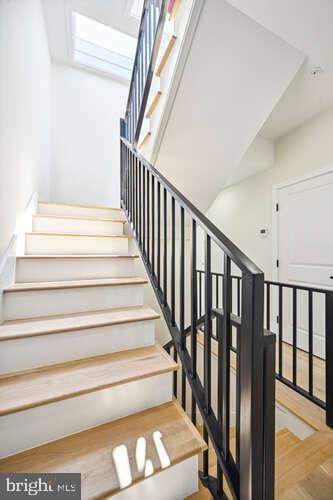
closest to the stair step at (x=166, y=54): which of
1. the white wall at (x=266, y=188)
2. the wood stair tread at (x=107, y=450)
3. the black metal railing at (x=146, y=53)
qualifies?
the black metal railing at (x=146, y=53)

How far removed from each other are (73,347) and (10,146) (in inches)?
47.9

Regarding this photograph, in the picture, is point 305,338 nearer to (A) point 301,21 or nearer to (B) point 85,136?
(A) point 301,21

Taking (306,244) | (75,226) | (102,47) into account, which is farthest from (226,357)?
(102,47)

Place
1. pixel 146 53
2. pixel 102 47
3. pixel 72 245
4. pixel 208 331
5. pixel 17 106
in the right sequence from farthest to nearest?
pixel 102 47 < pixel 146 53 < pixel 72 245 < pixel 17 106 < pixel 208 331

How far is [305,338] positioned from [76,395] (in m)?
2.54

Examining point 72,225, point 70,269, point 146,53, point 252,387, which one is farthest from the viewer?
point 146,53

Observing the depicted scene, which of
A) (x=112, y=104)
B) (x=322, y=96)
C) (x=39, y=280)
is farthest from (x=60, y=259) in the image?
(x=112, y=104)

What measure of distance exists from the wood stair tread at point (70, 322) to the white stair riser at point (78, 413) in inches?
12.5

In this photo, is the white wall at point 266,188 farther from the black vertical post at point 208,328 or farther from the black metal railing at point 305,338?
the black vertical post at point 208,328

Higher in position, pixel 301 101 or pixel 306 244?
pixel 301 101

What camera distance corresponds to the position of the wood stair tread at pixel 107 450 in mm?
800

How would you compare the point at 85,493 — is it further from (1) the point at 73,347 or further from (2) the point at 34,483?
(1) the point at 73,347

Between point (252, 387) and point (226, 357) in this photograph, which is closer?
point (252, 387)

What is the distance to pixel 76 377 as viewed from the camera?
1.05m
